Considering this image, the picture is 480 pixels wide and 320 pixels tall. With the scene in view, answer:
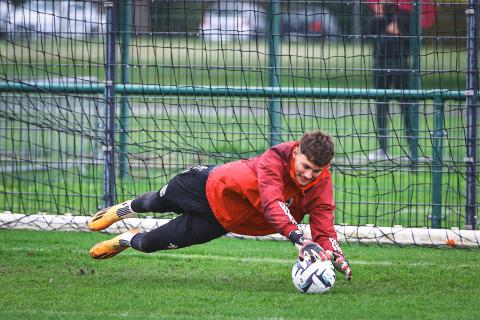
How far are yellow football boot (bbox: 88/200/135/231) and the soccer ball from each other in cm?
173

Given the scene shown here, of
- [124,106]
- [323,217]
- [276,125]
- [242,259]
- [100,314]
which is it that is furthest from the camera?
[124,106]

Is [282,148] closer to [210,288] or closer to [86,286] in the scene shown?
[210,288]

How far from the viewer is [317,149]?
6.26 metres

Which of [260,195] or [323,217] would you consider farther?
[323,217]

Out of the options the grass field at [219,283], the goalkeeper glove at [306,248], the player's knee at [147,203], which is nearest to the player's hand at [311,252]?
the goalkeeper glove at [306,248]

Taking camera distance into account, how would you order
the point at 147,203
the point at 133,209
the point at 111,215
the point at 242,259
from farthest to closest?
the point at 242,259, the point at 111,215, the point at 133,209, the point at 147,203

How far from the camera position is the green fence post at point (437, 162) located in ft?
29.9

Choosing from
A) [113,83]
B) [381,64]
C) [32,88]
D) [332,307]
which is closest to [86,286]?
[332,307]


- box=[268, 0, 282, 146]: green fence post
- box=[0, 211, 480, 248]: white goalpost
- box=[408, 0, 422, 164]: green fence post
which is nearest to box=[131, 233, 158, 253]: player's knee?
box=[0, 211, 480, 248]: white goalpost

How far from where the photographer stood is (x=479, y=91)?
8.88 m

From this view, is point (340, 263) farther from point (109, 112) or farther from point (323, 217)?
point (109, 112)

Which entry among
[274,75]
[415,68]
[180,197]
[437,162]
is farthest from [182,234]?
[415,68]

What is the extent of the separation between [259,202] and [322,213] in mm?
485

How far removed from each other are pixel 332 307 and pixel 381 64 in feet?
18.0
